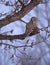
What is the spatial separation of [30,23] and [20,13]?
164 millimetres

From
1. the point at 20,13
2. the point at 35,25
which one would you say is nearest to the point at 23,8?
the point at 20,13

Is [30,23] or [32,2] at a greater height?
[32,2]

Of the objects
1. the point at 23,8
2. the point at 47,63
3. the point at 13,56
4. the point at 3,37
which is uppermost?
the point at 23,8

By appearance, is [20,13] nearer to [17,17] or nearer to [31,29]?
[17,17]

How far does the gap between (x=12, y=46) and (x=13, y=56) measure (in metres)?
0.83

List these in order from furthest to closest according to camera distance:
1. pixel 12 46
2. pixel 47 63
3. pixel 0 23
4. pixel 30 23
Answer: pixel 47 63 → pixel 12 46 → pixel 0 23 → pixel 30 23

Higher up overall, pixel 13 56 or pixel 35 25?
pixel 35 25

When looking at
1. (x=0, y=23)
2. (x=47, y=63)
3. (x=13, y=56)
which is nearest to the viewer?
(x=0, y=23)

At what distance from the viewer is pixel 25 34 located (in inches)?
89.6

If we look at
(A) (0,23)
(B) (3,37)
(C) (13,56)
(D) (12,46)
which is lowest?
(C) (13,56)

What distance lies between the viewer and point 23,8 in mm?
2297

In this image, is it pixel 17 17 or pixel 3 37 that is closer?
pixel 17 17

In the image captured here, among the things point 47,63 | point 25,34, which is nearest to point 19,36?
point 25,34

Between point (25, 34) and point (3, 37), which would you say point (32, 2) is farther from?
point (3, 37)
